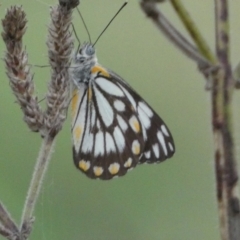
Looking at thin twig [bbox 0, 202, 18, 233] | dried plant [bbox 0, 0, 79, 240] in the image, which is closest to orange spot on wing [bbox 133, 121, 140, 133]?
dried plant [bbox 0, 0, 79, 240]

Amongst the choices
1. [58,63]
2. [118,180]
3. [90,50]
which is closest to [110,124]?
[90,50]

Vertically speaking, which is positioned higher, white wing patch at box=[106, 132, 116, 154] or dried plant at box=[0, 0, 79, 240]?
dried plant at box=[0, 0, 79, 240]

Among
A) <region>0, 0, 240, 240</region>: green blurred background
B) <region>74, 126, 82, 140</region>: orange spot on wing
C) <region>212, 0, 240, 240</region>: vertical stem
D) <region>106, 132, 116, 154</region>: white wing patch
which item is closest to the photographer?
<region>212, 0, 240, 240</region>: vertical stem

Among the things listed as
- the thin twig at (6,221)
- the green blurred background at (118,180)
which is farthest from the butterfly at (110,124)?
the thin twig at (6,221)

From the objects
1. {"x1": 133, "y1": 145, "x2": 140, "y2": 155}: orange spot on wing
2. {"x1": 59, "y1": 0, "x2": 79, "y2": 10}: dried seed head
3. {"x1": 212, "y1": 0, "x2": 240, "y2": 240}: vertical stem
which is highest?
{"x1": 59, "y1": 0, "x2": 79, "y2": 10}: dried seed head

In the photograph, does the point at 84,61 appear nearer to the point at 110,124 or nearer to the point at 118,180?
the point at 110,124

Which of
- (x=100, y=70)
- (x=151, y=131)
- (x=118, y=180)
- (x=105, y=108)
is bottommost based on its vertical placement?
(x=118, y=180)

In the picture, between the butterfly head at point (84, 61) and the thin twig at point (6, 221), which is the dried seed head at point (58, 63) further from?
the butterfly head at point (84, 61)

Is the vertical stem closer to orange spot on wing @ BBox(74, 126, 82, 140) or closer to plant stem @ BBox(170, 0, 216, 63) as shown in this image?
plant stem @ BBox(170, 0, 216, 63)

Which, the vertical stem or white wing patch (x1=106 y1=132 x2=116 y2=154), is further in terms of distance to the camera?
white wing patch (x1=106 y1=132 x2=116 y2=154)
